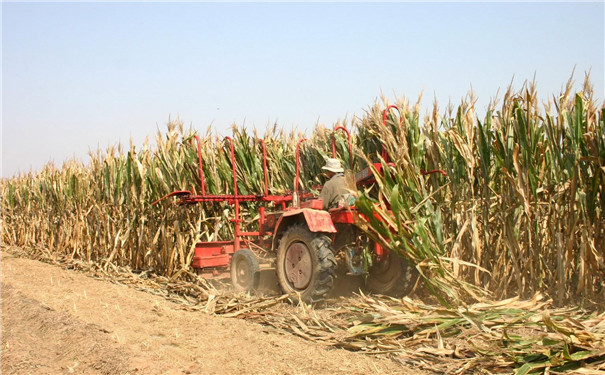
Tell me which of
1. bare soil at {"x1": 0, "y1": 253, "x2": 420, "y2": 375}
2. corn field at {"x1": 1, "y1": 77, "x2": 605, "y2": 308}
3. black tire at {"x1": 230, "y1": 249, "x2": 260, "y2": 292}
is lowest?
bare soil at {"x1": 0, "y1": 253, "x2": 420, "y2": 375}

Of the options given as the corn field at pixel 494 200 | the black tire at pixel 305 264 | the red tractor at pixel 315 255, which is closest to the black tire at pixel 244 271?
the red tractor at pixel 315 255

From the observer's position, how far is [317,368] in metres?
3.49

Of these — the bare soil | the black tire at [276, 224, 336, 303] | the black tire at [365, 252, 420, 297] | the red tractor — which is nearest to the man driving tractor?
the red tractor

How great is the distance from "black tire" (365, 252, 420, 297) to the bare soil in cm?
159

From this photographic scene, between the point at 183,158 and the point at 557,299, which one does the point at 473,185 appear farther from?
the point at 183,158

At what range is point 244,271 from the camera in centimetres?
633

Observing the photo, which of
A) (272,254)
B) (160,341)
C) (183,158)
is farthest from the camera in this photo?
(183,158)

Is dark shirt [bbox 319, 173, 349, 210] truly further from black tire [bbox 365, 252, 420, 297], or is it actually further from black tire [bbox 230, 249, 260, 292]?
black tire [bbox 230, 249, 260, 292]

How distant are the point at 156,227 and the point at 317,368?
531cm

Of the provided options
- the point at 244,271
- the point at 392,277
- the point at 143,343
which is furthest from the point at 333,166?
the point at 143,343

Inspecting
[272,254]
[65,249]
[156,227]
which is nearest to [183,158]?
[156,227]

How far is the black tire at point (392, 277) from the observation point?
5.50m

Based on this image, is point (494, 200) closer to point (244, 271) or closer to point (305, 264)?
point (305, 264)

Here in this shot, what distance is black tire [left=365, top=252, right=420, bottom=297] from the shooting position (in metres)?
5.50
